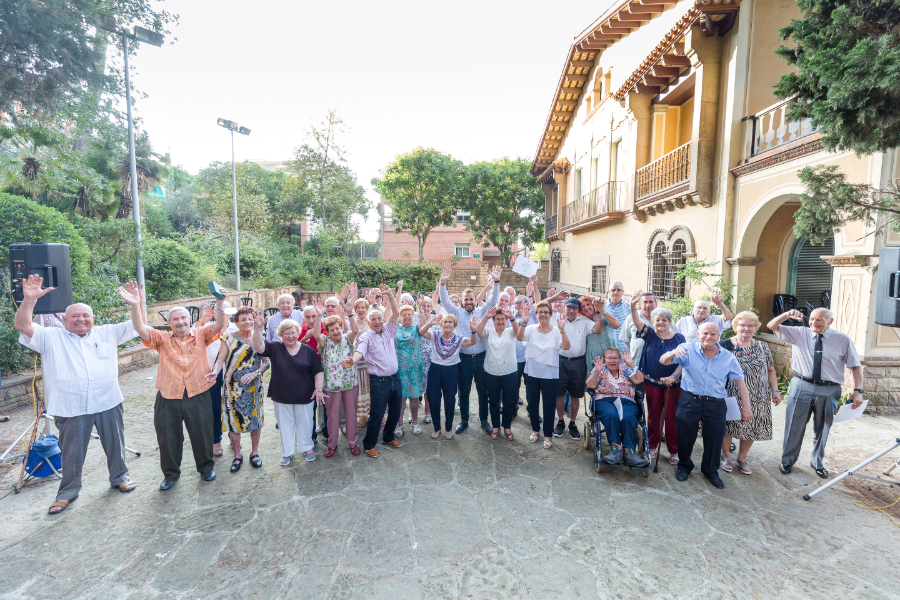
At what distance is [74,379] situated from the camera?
3836 mm

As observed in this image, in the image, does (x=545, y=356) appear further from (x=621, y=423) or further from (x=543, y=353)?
(x=621, y=423)

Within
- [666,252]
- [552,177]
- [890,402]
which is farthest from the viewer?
[552,177]

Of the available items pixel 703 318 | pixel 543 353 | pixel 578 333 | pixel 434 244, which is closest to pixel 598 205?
pixel 703 318

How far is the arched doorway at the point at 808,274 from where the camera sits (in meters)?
9.00

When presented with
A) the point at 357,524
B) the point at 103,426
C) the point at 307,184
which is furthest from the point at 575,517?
the point at 307,184

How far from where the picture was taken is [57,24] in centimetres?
918

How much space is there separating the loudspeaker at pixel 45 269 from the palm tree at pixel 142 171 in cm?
1363

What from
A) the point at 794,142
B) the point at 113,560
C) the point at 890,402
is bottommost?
the point at 113,560

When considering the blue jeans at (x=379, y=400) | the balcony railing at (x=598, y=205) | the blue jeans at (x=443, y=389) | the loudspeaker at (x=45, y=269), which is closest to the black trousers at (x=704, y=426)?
the blue jeans at (x=443, y=389)

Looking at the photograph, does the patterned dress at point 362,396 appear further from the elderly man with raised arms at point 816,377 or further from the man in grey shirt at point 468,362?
the elderly man with raised arms at point 816,377

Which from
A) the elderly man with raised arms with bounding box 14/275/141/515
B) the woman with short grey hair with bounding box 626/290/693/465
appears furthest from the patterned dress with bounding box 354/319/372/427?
the woman with short grey hair with bounding box 626/290/693/465

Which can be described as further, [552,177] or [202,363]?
[552,177]

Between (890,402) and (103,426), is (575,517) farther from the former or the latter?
(890,402)

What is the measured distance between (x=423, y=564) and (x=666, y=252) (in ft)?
32.2
